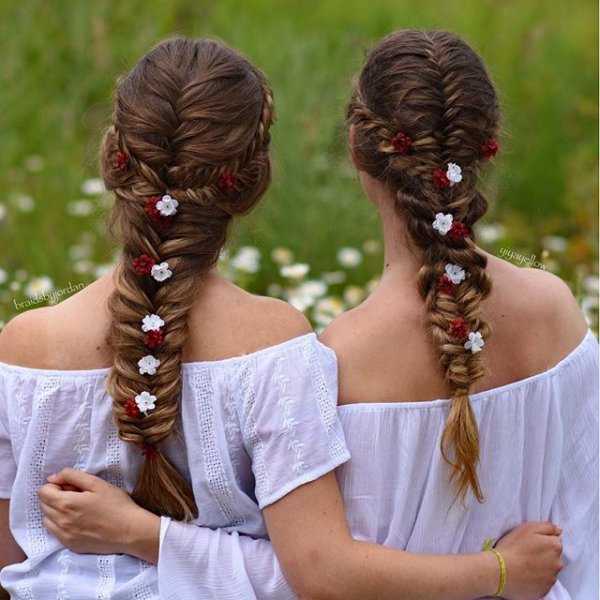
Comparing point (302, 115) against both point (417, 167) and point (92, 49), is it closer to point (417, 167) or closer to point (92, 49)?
point (92, 49)

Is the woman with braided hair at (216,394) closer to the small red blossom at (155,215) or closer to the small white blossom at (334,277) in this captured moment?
the small red blossom at (155,215)

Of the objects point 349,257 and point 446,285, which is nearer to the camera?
point 446,285

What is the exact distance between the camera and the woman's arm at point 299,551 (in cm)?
204

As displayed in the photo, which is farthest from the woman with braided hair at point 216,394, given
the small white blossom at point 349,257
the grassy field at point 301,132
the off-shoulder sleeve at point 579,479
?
the small white blossom at point 349,257

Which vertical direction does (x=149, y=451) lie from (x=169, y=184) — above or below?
below

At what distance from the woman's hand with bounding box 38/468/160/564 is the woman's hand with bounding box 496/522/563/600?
72 centimetres

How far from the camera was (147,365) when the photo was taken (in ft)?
6.70

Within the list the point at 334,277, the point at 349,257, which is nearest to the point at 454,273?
the point at 334,277

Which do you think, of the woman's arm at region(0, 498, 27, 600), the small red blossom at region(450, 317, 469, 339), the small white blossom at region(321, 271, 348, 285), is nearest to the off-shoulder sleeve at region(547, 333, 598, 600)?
the small red blossom at region(450, 317, 469, 339)

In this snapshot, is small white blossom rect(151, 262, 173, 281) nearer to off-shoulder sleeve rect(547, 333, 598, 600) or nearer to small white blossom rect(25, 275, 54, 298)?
off-shoulder sleeve rect(547, 333, 598, 600)

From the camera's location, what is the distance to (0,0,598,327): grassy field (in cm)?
436

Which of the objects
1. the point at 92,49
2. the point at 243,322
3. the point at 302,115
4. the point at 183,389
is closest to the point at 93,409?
the point at 183,389

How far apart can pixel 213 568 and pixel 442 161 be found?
912 mm

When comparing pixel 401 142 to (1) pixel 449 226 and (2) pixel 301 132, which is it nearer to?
(1) pixel 449 226
